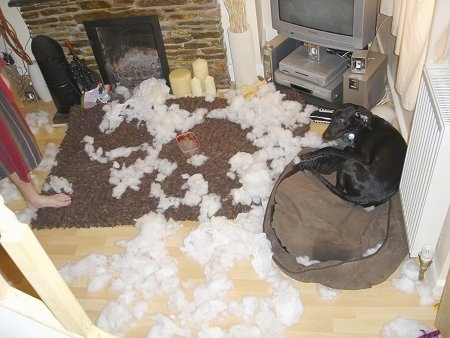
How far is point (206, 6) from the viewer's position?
125 inches

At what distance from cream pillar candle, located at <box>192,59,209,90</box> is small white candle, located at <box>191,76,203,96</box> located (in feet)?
0.16

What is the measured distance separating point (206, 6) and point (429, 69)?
1.84 metres

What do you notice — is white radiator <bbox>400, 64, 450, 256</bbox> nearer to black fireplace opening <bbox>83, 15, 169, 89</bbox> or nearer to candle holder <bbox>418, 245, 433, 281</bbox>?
candle holder <bbox>418, 245, 433, 281</bbox>

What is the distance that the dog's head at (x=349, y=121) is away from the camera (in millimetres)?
2566

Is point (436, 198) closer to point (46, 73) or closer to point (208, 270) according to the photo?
point (208, 270)

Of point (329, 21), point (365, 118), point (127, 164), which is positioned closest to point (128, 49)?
point (127, 164)

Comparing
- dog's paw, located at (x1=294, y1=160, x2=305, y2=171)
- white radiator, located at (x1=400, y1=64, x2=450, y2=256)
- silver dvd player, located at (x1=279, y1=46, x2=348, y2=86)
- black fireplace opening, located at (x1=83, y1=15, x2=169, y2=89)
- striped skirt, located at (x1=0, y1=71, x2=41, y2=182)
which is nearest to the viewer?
white radiator, located at (x1=400, y1=64, x2=450, y2=256)

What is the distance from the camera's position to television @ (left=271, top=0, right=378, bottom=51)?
2656 mm

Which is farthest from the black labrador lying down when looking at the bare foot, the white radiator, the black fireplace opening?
the black fireplace opening

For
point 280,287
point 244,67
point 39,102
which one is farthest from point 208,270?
point 39,102

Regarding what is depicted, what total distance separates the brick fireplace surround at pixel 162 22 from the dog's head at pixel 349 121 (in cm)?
118

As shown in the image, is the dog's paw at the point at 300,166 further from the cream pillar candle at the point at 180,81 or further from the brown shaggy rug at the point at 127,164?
the cream pillar candle at the point at 180,81

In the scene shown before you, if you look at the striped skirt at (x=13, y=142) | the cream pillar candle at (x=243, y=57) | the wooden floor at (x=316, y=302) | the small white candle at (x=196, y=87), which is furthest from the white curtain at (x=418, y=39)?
the striped skirt at (x=13, y=142)

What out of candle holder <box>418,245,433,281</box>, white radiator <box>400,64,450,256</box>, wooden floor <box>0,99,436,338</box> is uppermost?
white radiator <box>400,64,450,256</box>
